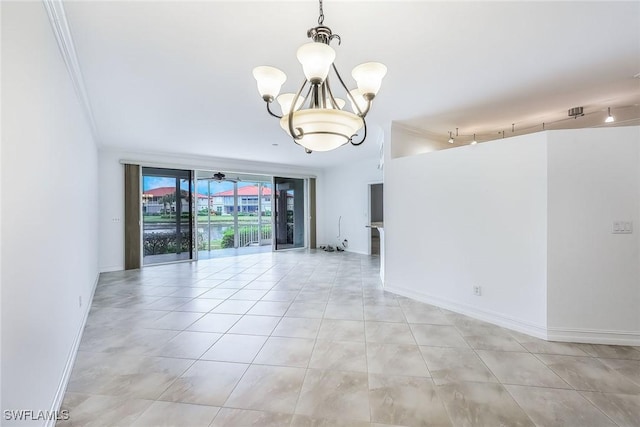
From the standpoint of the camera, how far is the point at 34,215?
1.52 metres

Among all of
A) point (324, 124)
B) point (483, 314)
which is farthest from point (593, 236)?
point (324, 124)

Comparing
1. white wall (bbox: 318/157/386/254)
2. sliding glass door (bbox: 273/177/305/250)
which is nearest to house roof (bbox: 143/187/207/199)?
sliding glass door (bbox: 273/177/305/250)

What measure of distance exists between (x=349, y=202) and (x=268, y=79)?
6561 millimetres

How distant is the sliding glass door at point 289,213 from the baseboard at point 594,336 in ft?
22.3

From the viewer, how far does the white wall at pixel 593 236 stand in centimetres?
260

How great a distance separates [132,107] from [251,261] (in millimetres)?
4433

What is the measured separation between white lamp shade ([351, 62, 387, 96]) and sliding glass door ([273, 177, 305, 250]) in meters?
6.79

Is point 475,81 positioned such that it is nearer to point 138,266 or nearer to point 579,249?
point 579,249

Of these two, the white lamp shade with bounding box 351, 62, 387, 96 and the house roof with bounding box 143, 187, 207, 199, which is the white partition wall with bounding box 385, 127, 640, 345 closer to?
the white lamp shade with bounding box 351, 62, 387, 96

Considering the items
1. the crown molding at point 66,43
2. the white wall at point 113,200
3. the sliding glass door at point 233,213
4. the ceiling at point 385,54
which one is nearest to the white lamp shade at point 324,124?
the ceiling at point 385,54

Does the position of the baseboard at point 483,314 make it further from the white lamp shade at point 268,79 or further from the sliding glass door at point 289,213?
the sliding glass door at point 289,213

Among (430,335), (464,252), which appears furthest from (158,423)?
(464,252)

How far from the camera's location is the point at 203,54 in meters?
2.30

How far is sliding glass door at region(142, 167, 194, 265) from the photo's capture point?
6.47m
